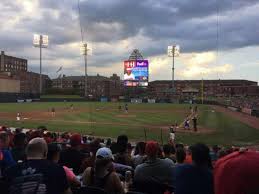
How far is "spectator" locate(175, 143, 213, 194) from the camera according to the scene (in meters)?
5.04

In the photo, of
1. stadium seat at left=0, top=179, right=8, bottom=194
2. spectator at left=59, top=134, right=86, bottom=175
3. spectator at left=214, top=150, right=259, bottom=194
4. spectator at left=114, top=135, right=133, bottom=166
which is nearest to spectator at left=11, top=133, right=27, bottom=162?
spectator at left=59, top=134, right=86, bottom=175

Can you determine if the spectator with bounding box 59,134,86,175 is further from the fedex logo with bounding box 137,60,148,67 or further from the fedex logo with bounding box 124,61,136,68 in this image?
the fedex logo with bounding box 137,60,148,67

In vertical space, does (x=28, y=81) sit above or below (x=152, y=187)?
above

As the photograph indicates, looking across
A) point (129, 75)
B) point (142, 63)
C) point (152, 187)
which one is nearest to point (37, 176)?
point (152, 187)

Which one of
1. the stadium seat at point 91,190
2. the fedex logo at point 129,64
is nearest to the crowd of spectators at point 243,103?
the fedex logo at point 129,64

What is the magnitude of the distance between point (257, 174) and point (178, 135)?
3126 centimetres

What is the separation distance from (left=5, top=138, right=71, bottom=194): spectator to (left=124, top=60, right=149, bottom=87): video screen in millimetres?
95833

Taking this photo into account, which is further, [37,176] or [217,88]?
[217,88]

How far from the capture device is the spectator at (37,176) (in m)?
4.73

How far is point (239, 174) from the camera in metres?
2.70

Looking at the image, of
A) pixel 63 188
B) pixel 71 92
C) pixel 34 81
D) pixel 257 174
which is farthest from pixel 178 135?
pixel 34 81

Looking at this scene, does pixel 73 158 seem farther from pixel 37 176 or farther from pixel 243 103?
pixel 243 103

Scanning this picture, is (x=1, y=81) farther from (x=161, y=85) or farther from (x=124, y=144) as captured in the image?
(x=124, y=144)

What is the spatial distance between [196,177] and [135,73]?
96.6 m
